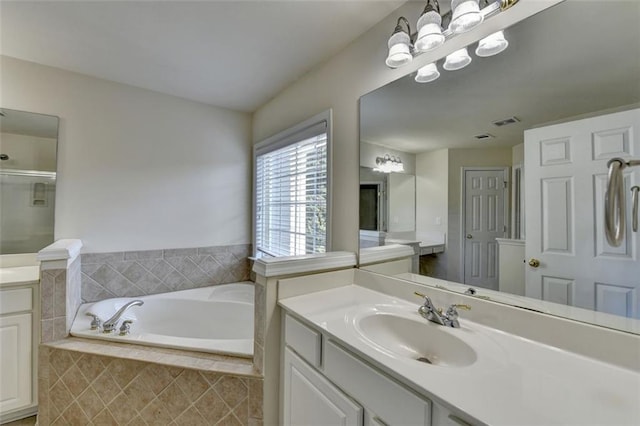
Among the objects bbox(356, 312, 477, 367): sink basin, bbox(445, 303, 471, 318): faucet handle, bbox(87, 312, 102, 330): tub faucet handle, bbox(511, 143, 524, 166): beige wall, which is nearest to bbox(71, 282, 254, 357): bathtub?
bbox(87, 312, 102, 330): tub faucet handle

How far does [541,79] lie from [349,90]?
106cm

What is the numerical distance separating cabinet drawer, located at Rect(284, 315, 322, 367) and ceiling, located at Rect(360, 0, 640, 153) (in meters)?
1.11

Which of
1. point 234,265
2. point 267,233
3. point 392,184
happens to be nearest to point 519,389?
point 392,184

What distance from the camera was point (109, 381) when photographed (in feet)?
4.96

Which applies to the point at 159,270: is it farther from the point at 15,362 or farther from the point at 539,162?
the point at 539,162

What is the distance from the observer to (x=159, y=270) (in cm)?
252

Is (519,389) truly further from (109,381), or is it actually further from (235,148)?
(235,148)

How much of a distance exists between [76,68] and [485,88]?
290 centimetres

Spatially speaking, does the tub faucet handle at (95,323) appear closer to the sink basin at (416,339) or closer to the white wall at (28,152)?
the white wall at (28,152)

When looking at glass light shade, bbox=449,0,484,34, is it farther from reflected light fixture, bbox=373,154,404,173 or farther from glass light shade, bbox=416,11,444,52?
reflected light fixture, bbox=373,154,404,173

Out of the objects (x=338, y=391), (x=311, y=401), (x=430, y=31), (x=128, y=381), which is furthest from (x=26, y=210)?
→ (x=430, y=31)

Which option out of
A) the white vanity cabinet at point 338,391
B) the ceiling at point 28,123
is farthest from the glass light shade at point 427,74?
the ceiling at point 28,123

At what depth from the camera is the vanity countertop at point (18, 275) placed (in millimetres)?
1649

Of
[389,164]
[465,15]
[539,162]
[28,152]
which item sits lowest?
[539,162]
